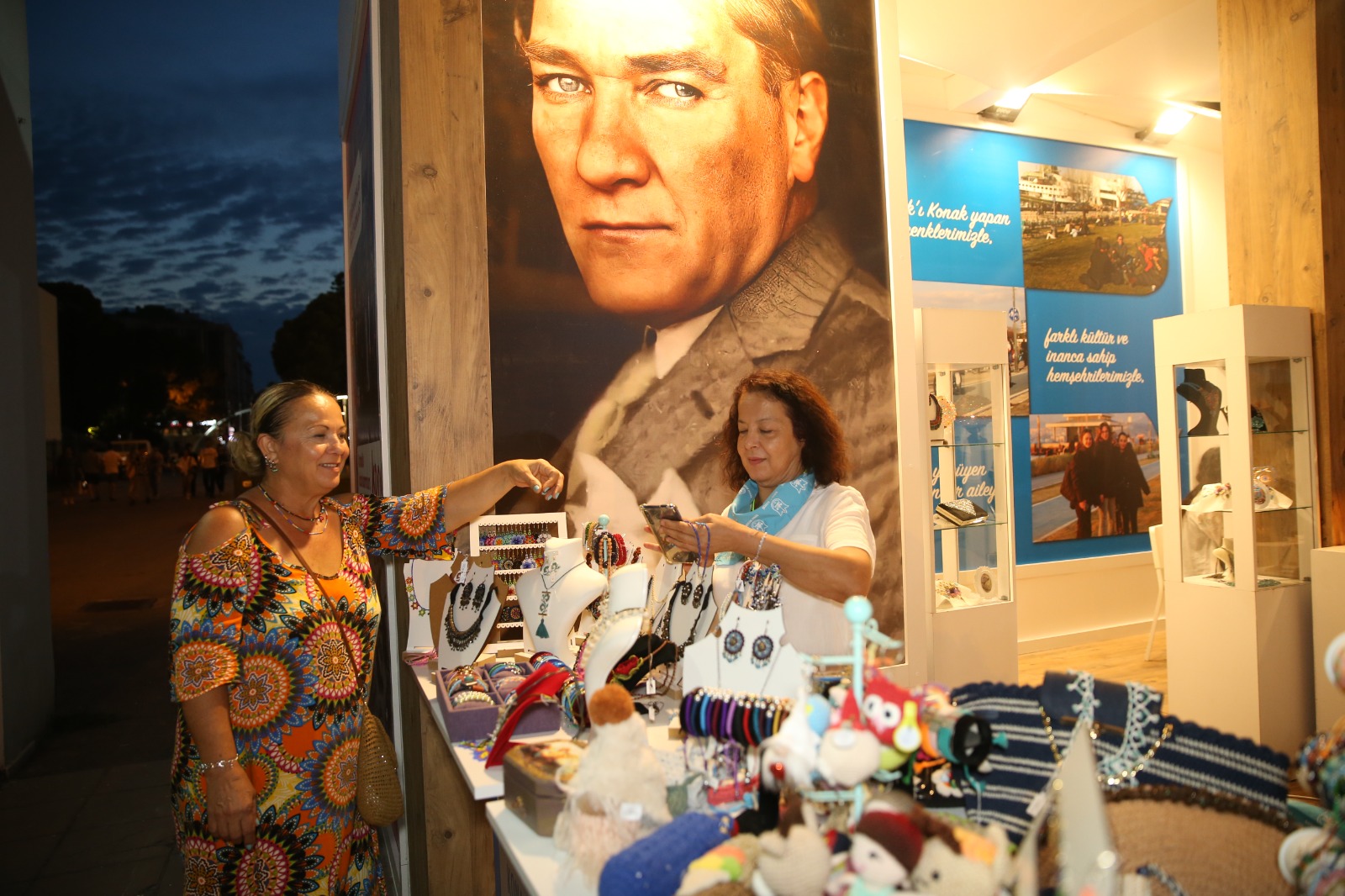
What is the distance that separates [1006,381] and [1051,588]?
112 inches

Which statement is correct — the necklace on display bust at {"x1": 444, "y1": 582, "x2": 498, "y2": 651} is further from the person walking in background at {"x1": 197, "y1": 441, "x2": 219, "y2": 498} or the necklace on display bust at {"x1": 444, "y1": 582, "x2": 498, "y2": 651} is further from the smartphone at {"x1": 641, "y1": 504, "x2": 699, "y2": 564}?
the person walking in background at {"x1": 197, "y1": 441, "x2": 219, "y2": 498}

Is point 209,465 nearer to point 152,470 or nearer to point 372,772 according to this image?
point 152,470

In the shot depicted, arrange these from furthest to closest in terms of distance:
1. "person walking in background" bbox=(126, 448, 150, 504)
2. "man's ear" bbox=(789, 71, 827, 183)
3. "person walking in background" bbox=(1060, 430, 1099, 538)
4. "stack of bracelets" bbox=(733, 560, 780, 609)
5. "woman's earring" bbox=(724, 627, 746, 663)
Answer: "person walking in background" bbox=(126, 448, 150, 504) < "person walking in background" bbox=(1060, 430, 1099, 538) < "man's ear" bbox=(789, 71, 827, 183) < "stack of bracelets" bbox=(733, 560, 780, 609) < "woman's earring" bbox=(724, 627, 746, 663)

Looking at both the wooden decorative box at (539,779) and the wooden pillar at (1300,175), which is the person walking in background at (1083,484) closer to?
the wooden pillar at (1300,175)

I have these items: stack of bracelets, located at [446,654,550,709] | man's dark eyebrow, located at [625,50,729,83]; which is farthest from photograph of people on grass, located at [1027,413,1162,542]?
stack of bracelets, located at [446,654,550,709]

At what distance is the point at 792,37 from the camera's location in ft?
12.7

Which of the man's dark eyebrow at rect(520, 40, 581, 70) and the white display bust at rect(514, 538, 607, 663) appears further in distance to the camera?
the man's dark eyebrow at rect(520, 40, 581, 70)

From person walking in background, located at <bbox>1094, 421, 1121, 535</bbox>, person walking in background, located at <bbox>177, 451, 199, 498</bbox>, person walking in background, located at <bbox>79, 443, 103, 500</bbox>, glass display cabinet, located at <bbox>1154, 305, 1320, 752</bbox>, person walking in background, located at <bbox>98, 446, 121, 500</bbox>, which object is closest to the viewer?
glass display cabinet, located at <bbox>1154, 305, 1320, 752</bbox>

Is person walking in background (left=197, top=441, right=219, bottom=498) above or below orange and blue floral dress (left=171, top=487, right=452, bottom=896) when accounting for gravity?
above

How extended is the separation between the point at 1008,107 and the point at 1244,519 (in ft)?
12.4

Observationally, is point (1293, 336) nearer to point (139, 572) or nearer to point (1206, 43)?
point (1206, 43)

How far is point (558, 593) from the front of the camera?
2395 mm

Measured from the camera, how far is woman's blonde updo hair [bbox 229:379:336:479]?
7.26 feet

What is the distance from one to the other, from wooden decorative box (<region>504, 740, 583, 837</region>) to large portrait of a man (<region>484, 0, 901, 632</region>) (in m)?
1.82
